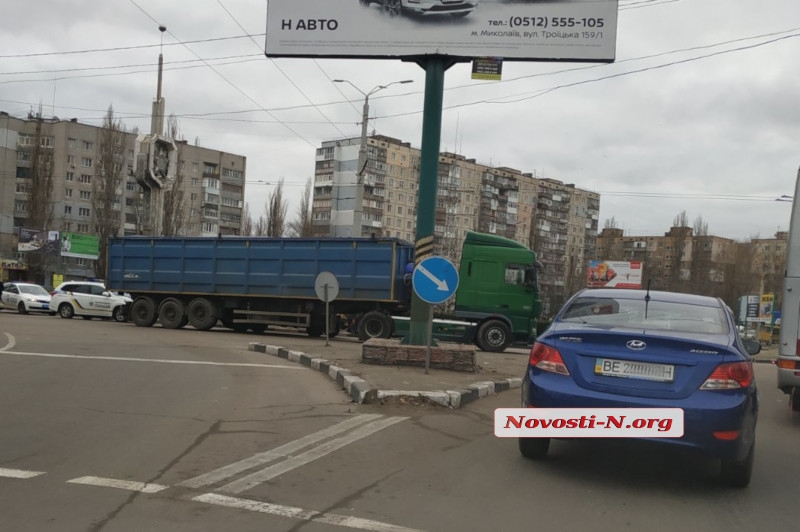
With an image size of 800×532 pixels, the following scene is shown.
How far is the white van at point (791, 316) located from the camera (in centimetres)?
846

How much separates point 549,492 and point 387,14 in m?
11.9

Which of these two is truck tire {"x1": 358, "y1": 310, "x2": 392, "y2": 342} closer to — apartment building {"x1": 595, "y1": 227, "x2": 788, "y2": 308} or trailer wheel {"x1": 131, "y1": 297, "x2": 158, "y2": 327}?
trailer wheel {"x1": 131, "y1": 297, "x2": 158, "y2": 327}

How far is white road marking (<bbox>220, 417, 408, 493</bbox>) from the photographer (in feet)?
16.1

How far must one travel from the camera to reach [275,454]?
586 centimetres

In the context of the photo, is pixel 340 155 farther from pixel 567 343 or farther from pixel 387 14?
pixel 567 343

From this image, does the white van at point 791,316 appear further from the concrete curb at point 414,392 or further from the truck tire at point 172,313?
the truck tire at point 172,313

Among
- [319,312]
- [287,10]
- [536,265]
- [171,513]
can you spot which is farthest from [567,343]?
[319,312]

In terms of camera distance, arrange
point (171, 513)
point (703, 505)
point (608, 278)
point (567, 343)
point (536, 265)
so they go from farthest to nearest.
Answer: point (608, 278) → point (536, 265) → point (567, 343) → point (703, 505) → point (171, 513)

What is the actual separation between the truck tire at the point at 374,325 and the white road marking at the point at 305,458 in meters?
11.9

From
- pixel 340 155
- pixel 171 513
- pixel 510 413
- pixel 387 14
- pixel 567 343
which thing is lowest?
pixel 171 513

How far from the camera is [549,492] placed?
494cm

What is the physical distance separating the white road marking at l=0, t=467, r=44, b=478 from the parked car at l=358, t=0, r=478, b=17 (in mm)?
11848

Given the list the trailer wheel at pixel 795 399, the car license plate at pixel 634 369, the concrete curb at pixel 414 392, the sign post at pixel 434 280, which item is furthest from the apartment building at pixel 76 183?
the car license plate at pixel 634 369

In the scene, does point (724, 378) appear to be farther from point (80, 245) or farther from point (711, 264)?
point (711, 264)
